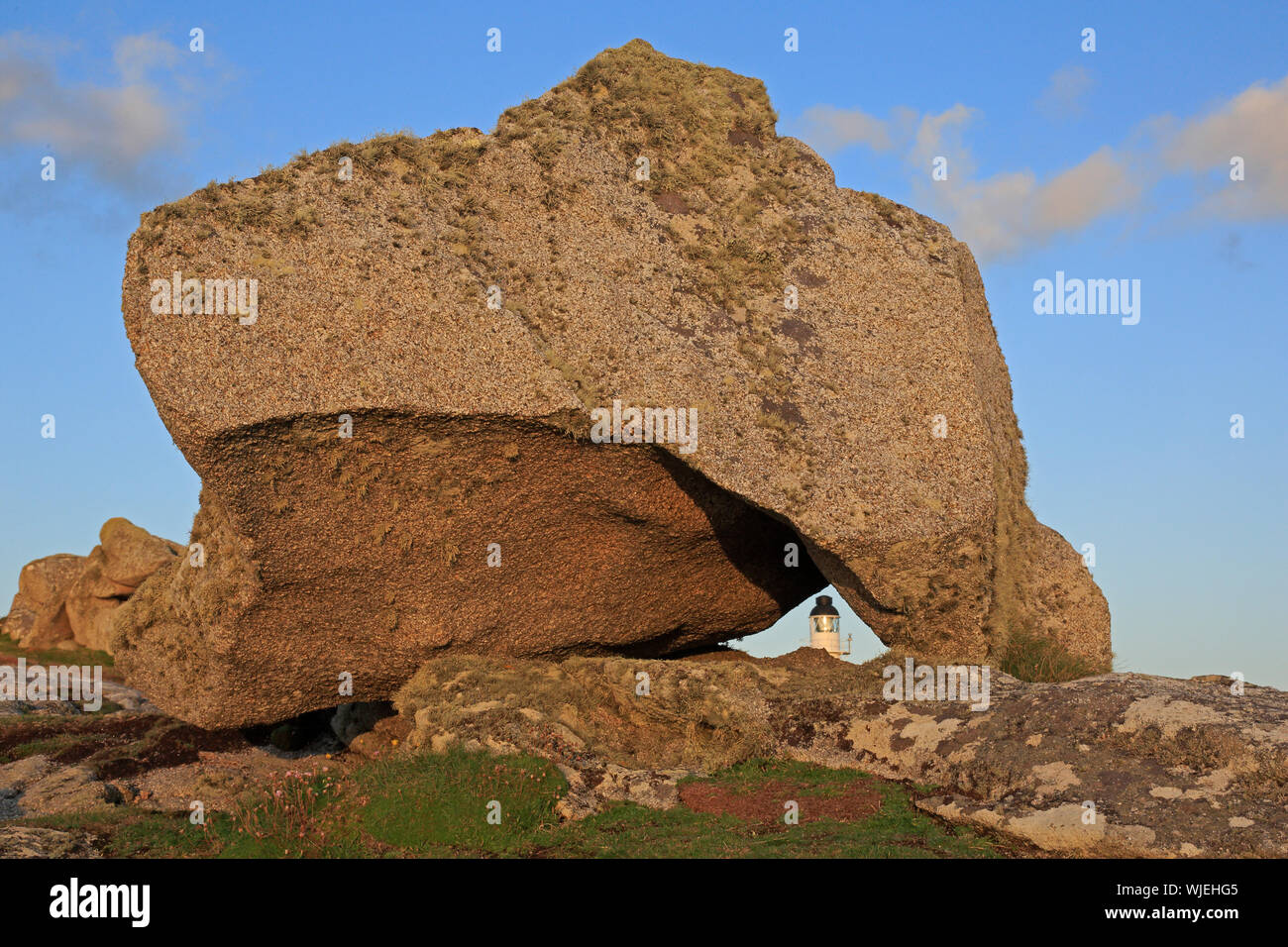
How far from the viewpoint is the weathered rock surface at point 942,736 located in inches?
424

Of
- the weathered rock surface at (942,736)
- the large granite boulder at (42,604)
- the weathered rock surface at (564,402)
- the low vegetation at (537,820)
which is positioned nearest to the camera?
the weathered rock surface at (942,736)

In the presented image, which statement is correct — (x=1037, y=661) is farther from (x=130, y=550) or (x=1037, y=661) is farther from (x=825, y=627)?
(x=130, y=550)

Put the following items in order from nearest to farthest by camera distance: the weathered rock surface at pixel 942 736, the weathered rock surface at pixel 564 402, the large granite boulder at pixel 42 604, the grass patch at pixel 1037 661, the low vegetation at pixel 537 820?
the weathered rock surface at pixel 942 736 < the low vegetation at pixel 537 820 < the weathered rock surface at pixel 564 402 < the grass patch at pixel 1037 661 < the large granite boulder at pixel 42 604

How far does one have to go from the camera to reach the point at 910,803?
12227mm

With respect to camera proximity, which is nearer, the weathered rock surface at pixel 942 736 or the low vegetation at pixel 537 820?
the weathered rock surface at pixel 942 736

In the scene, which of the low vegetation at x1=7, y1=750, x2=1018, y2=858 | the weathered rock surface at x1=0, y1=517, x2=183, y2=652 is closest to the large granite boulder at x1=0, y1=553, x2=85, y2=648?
the weathered rock surface at x1=0, y1=517, x2=183, y2=652

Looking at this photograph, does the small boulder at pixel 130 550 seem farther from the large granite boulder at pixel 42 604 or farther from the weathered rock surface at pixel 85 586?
the large granite boulder at pixel 42 604

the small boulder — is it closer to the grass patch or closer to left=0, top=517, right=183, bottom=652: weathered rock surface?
left=0, top=517, right=183, bottom=652: weathered rock surface

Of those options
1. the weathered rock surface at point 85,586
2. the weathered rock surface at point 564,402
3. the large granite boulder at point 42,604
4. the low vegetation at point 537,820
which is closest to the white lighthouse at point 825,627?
the weathered rock surface at point 564,402

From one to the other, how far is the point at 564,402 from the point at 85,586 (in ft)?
135

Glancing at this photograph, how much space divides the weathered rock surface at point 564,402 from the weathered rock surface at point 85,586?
97.4 feet

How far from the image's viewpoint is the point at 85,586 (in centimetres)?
4791

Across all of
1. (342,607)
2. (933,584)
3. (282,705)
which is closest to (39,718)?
(282,705)
